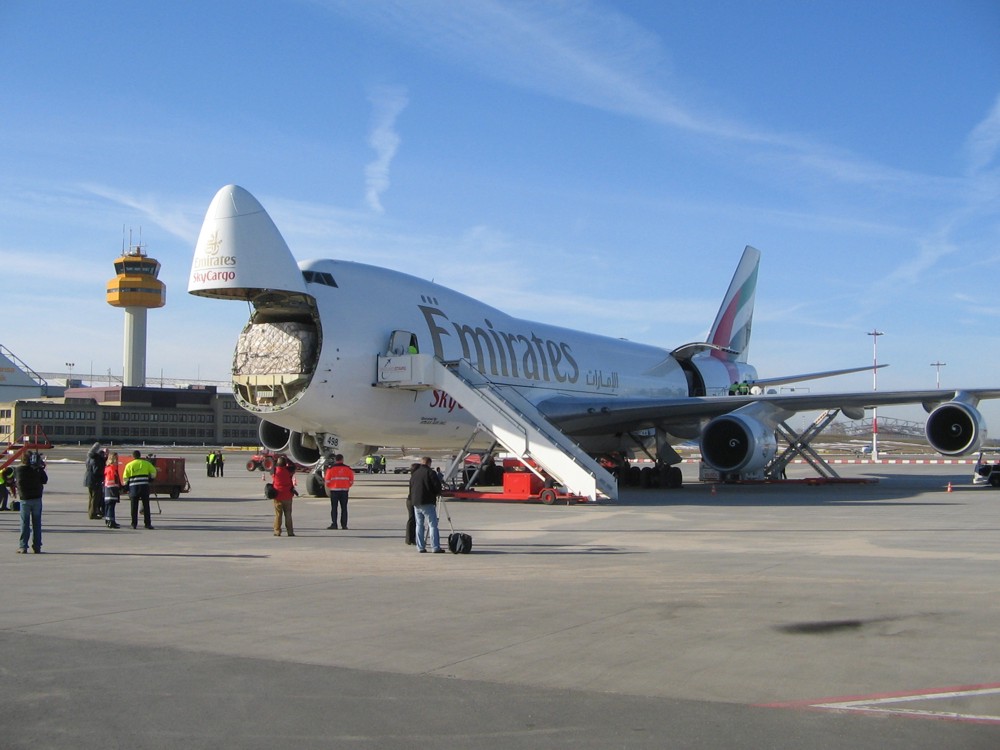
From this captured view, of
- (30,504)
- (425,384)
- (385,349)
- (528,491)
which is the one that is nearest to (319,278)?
(385,349)

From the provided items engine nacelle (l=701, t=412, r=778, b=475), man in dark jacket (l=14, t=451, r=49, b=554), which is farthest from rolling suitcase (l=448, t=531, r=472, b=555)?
engine nacelle (l=701, t=412, r=778, b=475)

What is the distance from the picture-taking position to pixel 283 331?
66.1 ft

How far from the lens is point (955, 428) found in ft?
83.2

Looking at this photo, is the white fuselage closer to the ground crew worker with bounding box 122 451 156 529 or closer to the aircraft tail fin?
the ground crew worker with bounding box 122 451 156 529

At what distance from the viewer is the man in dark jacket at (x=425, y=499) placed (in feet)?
40.0

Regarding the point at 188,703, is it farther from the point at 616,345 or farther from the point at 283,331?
the point at 616,345

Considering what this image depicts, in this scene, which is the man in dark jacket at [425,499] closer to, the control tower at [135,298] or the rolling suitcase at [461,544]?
the rolling suitcase at [461,544]

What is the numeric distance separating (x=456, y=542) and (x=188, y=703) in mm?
7079

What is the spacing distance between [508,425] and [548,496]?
1693mm

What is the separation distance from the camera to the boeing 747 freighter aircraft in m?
19.2

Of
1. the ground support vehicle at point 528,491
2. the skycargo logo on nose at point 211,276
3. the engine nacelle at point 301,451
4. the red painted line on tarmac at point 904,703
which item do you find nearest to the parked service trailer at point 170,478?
the engine nacelle at point 301,451

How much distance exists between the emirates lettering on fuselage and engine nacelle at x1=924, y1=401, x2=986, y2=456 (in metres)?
9.62

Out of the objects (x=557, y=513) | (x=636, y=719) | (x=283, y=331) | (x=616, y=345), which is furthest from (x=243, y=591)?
(x=616, y=345)

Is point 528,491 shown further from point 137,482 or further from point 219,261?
point 137,482
